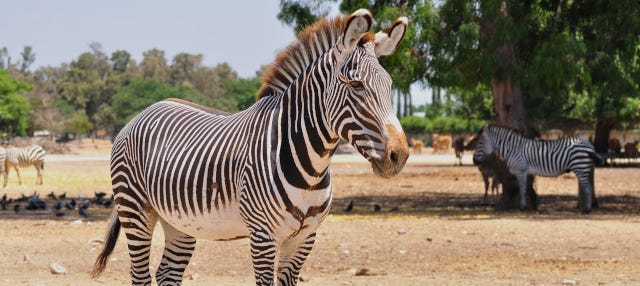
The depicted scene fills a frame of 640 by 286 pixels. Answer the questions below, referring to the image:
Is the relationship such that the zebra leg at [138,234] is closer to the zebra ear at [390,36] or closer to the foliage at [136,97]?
the zebra ear at [390,36]

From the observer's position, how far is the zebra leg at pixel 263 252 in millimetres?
5121

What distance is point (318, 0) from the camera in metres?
19.4

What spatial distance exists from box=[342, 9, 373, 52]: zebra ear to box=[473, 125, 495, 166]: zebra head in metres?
14.4

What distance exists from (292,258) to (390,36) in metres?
1.47

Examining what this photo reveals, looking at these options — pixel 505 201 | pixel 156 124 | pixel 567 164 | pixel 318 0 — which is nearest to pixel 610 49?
pixel 567 164

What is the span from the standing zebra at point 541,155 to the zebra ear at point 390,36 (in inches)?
530

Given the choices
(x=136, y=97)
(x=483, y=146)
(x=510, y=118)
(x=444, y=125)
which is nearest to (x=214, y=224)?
(x=483, y=146)

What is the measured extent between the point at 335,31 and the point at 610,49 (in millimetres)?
13621

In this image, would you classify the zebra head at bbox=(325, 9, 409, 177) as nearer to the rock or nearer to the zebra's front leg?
the rock

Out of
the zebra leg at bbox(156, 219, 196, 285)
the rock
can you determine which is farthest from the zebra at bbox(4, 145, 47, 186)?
the zebra leg at bbox(156, 219, 196, 285)

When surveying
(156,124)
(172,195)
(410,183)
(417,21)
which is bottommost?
(410,183)

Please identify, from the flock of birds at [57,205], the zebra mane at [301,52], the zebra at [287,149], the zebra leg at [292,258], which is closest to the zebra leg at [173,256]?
the zebra at [287,149]

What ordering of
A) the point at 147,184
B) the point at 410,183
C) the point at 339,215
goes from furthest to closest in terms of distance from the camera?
the point at 410,183
the point at 339,215
the point at 147,184

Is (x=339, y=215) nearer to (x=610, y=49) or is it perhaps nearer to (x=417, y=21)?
(x=417, y=21)
